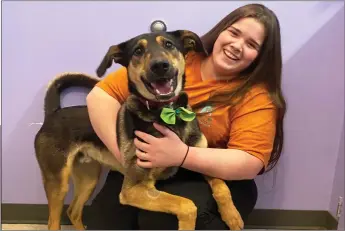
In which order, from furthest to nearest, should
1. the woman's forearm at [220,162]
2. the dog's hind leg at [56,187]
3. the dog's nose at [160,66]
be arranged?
the dog's hind leg at [56,187] < the woman's forearm at [220,162] < the dog's nose at [160,66]

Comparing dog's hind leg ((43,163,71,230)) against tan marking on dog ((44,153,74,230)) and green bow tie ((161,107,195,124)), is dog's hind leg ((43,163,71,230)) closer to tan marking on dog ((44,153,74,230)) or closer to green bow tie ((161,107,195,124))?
tan marking on dog ((44,153,74,230))

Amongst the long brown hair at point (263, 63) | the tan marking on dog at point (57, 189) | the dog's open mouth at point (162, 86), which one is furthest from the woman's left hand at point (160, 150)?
the tan marking on dog at point (57, 189)

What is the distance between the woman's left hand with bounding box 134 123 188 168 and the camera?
1033 millimetres

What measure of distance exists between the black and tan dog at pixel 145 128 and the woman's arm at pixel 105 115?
28 millimetres

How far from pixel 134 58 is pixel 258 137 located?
447 mm

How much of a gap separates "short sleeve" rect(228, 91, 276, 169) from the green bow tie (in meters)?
0.17

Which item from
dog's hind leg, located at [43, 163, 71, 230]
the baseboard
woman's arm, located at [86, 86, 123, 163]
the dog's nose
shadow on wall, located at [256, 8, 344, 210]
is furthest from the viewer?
the baseboard

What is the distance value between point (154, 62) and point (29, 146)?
32.0 inches

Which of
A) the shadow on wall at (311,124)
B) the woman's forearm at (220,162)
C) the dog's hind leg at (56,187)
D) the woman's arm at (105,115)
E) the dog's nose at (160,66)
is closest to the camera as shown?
the dog's nose at (160,66)

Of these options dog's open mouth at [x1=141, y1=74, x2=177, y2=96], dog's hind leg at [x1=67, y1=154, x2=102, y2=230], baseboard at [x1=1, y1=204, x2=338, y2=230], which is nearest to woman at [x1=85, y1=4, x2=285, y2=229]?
dog's open mouth at [x1=141, y1=74, x2=177, y2=96]

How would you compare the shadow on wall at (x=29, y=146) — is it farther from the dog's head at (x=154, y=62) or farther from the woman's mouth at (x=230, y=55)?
the woman's mouth at (x=230, y=55)

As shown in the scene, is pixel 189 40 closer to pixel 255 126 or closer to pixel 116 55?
pixel 116 55

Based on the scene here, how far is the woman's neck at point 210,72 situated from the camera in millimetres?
1182

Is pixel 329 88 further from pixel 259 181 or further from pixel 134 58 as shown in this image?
pixel 134 58
